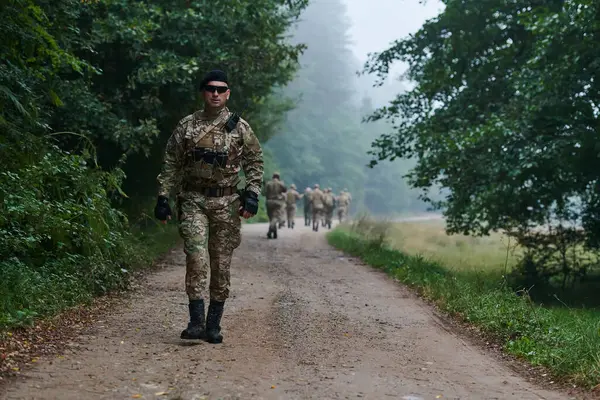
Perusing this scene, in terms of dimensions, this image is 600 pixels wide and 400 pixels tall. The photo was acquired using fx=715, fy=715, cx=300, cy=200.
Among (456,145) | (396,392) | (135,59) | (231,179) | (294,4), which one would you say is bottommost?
(396,392)

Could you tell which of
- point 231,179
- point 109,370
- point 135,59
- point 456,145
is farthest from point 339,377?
point 135,59

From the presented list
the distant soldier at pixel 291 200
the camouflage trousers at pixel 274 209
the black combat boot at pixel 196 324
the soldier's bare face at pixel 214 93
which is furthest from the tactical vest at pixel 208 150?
the distant soldier at pixel 291 200

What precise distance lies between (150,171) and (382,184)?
230 feet

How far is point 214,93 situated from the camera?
21.1 ft

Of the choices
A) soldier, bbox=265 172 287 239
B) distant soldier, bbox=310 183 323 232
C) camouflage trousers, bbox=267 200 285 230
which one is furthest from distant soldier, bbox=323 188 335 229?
camouflage trousers, bbox=267 200 285 230

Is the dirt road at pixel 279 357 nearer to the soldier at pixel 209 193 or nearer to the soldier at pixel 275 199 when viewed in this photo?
the soldier at pixel 209 193

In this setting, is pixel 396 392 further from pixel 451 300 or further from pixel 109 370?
pixel 451 300

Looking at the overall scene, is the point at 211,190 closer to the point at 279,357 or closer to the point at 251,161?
the point at 251,161

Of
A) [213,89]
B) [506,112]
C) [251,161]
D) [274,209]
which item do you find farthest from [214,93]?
[274,209]

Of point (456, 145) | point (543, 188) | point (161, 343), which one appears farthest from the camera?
point (543, 188)

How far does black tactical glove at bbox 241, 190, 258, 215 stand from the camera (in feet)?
21.2

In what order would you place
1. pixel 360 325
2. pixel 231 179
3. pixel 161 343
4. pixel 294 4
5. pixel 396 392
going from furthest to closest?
pixel 294 4 → pixel 360 325 → pixel 231 179 → pixel 161 343 → pixel 396 392

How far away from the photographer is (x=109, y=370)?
5.16 m

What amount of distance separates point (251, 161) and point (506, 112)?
859 cm
